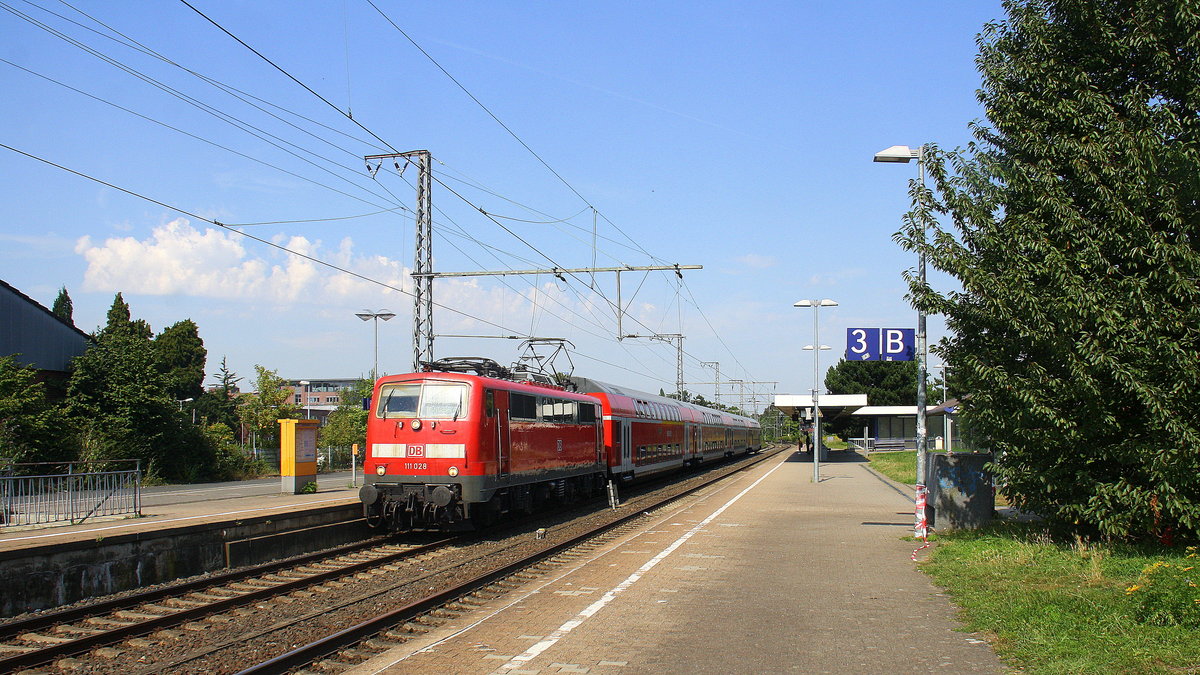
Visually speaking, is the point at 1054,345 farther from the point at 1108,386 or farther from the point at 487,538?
the point at 487,538

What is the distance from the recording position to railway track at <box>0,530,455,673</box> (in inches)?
305

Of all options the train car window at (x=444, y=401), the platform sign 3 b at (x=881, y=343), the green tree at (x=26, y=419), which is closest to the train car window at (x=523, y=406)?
the train car window at (x=444, y=401)

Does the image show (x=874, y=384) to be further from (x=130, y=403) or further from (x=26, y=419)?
(x=26, y=419)

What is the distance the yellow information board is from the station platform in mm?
459

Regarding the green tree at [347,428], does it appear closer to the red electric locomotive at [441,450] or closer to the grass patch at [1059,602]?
the red electric locomotive at [441,450]

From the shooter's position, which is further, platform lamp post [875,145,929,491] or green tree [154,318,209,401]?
green tree [154,318,209,401]

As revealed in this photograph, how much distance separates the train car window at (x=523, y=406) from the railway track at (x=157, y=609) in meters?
3.87

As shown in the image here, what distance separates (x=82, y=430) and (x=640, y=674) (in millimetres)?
27017

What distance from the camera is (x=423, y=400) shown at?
49.3 ft

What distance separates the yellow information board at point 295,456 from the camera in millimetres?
21062

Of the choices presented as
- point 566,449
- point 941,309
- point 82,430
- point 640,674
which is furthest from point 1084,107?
point 82,430

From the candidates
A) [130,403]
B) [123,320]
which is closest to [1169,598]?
[130,403]

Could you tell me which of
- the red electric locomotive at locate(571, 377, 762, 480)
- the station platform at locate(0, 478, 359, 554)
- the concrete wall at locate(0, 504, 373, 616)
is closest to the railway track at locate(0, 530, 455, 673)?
the concrete wall at locate(0, 504, 373, 616)

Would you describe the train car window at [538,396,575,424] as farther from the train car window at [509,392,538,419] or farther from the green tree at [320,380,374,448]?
the green tree at [320,380,374,448]
